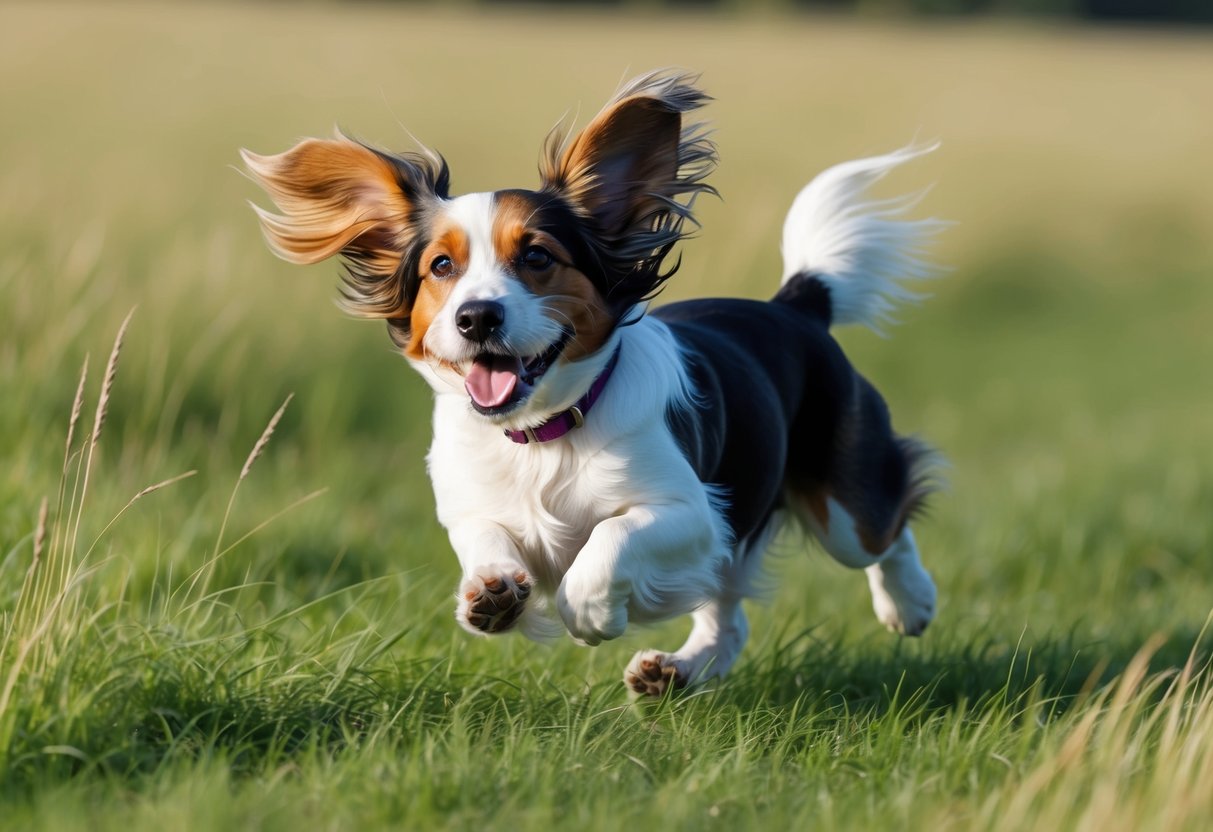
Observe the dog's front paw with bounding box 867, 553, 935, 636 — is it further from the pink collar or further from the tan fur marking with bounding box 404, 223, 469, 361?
the tan fur marking with bounding box 404, 223, 469, 361

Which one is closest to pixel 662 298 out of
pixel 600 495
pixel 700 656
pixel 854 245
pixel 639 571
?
pixel 854 245

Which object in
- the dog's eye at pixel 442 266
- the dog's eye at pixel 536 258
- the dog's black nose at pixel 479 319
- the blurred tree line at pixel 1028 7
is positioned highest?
the blurred tree line at pixel 1028 7

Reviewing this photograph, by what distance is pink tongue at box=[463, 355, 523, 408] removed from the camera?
3.47 metres

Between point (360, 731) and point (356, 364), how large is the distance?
585 centimetres

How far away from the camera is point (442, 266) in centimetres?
365

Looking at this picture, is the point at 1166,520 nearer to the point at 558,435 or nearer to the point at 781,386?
the point at 781,386

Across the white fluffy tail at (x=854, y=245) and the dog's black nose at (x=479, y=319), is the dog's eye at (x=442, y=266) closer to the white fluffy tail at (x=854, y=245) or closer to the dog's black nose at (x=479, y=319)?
the dog's black nose at (x=479, y=319)

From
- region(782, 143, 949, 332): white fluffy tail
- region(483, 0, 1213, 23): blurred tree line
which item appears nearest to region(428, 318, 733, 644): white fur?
region(782, 143, 949, 332): white fluffy tail

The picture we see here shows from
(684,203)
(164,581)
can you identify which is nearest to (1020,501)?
(684,203)

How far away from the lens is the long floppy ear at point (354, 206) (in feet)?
12.9

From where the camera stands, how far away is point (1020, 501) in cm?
716

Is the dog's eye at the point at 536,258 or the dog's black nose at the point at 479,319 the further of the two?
the dog's eye at the point at 536,258

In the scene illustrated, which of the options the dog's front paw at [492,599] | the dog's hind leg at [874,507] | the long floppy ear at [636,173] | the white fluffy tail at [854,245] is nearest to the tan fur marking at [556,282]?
the long floppy ear at [636,173]

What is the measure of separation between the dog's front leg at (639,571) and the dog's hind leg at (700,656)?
0.22 m
